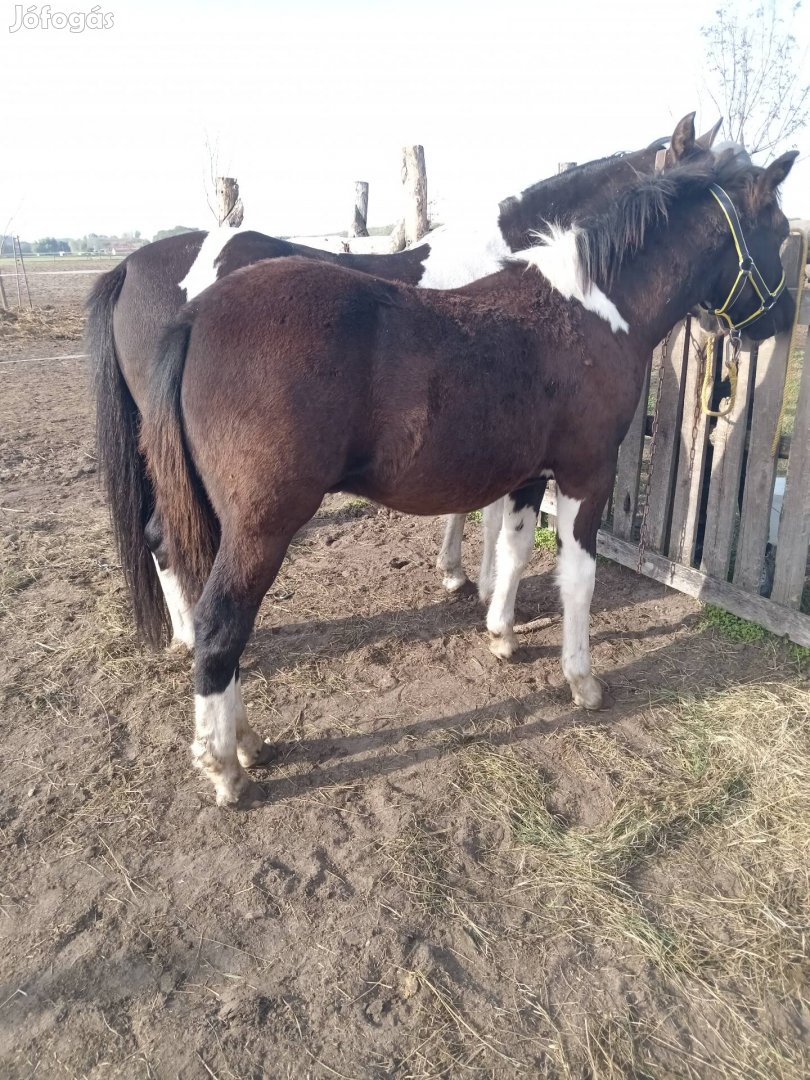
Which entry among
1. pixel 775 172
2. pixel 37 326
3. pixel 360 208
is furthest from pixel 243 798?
pixel 37 326

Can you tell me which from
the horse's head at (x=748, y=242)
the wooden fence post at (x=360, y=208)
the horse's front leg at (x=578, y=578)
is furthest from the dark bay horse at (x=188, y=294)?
the wooden fence post at (x=360, y=208)

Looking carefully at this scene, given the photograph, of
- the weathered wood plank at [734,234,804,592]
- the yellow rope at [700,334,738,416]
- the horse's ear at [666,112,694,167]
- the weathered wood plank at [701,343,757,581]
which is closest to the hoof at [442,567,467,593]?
the weathered wood plank at [701,343,757,581]

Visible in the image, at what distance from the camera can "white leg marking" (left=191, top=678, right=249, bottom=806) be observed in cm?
260

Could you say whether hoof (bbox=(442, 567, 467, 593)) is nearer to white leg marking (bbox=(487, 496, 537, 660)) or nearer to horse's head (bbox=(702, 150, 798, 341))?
white leg marking (bbox=(487, 496, 537, 660))

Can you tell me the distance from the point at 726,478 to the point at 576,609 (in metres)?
1.41

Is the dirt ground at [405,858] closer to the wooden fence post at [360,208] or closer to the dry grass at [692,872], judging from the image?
the dry grass at [692,872]

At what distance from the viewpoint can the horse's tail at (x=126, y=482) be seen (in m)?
3.24

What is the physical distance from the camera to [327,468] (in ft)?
8.00

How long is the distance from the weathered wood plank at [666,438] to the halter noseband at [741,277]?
69 cm

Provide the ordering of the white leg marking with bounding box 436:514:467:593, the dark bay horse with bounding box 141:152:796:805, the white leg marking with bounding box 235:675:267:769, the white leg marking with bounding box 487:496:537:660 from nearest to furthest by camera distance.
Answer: the dark bay horse with bounding box 141:152:796:805 → the white leg marking with bounding box 235:675:267:769 → the white leg marking with bounding box 487:496:537:660 → the white leg marking with bounding box 436:514:467:593

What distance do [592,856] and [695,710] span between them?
115 cm

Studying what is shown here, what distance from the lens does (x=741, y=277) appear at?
321 centimetres

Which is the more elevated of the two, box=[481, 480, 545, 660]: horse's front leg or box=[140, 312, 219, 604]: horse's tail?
box=[140, 312, 219, 604]: horse's tail

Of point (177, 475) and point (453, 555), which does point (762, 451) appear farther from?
point (177, 475)
